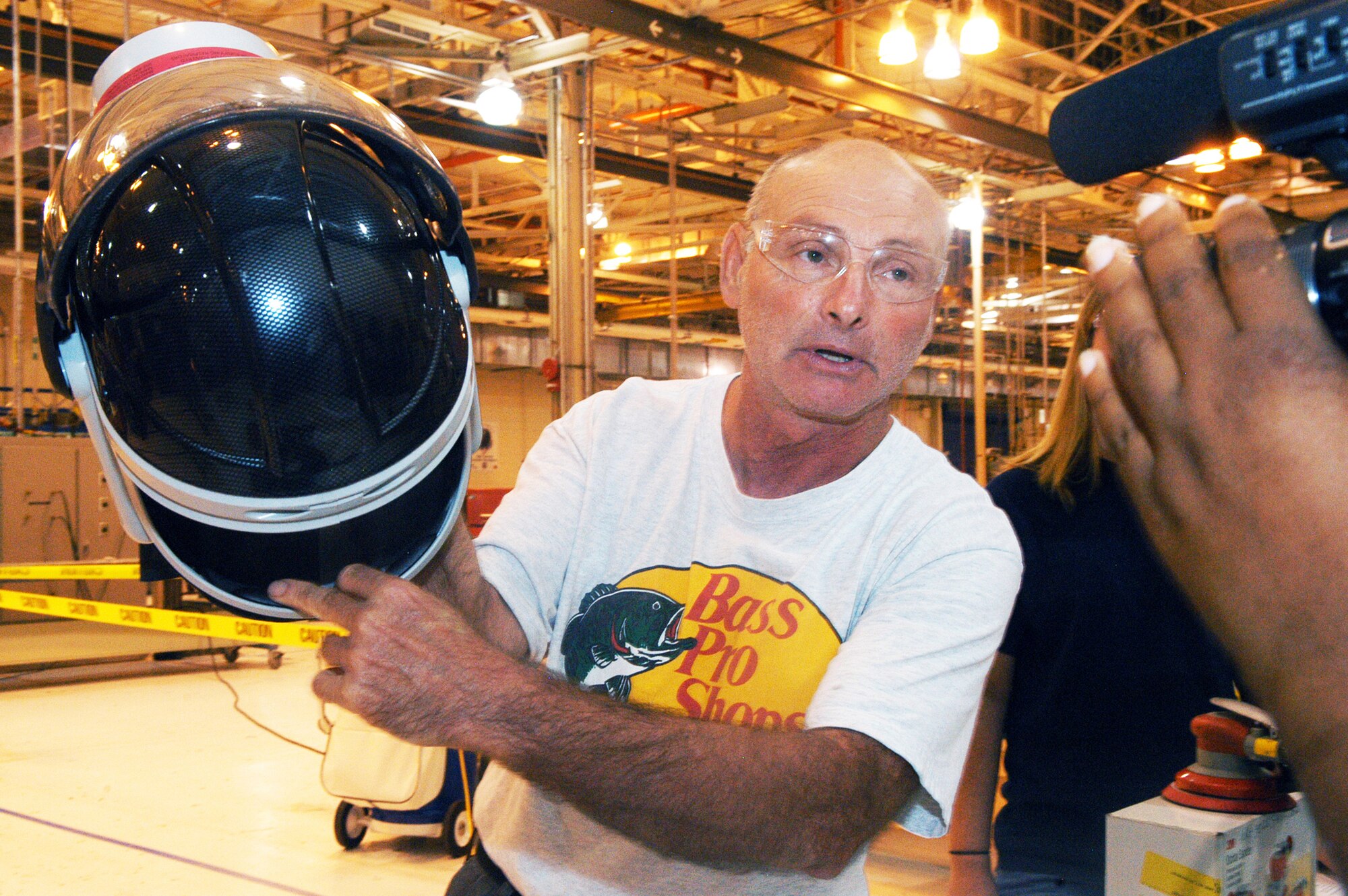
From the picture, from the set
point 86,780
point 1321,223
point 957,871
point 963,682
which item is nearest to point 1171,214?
point 1321,223

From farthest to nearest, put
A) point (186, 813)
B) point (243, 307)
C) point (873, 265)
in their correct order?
point (186, 813) < point (873, 265) < point (243, 307)

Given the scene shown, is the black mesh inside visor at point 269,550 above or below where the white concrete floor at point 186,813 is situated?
above

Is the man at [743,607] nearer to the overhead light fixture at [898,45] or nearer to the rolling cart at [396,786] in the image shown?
the rolling cart at [396,786]

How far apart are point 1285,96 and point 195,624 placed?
5.06 meters

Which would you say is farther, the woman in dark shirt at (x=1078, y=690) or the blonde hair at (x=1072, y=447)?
the blonde hair at (x=1072, y=447)

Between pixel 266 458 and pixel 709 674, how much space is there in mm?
674

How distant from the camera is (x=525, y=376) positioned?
17781 mm

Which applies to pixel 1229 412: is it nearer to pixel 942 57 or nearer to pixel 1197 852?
pixel 1197 852

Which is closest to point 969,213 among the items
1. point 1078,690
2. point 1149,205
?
point 1078,690

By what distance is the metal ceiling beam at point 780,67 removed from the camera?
17.6ft

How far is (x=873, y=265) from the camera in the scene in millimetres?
1394

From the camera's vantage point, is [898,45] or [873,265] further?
[898,45]

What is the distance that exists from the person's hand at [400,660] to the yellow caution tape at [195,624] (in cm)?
322

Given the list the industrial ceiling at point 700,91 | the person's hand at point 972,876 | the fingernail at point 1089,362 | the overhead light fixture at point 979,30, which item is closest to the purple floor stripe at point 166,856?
the industrial ceiling at point 700,91
